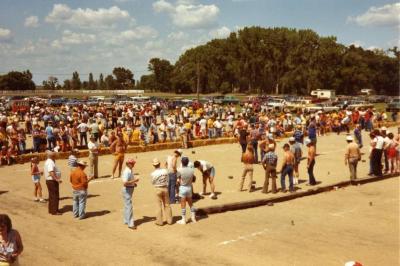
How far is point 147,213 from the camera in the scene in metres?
12.8

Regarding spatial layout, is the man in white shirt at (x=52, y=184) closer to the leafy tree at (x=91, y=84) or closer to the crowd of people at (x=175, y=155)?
the crowd of people at (x=175, y=155)

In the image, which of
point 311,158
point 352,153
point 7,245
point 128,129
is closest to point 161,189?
point 7,245

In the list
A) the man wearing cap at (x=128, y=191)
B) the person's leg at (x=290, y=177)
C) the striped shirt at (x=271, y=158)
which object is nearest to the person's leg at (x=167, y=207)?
the man wearing cap at (x=128, y=191)

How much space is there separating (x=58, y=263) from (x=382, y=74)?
118m

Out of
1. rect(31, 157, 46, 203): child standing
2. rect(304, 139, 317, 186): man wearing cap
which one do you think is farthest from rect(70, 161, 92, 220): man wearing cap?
rect(304, 139, 317, 186): man wearing cap

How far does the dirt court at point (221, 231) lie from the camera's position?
31.2ft

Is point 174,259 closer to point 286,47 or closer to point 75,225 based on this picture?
point 75,225

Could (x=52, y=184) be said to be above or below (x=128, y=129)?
below

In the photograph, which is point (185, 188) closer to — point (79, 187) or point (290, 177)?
point (79, 187)

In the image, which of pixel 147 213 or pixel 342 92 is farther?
pixel 342 92

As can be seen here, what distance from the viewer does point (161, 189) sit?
1124 centimetres

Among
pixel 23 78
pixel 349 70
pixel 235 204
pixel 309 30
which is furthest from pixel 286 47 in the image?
pixel 235 204

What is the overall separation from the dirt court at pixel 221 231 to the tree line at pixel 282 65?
8066 centimetres

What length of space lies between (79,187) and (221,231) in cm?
373
